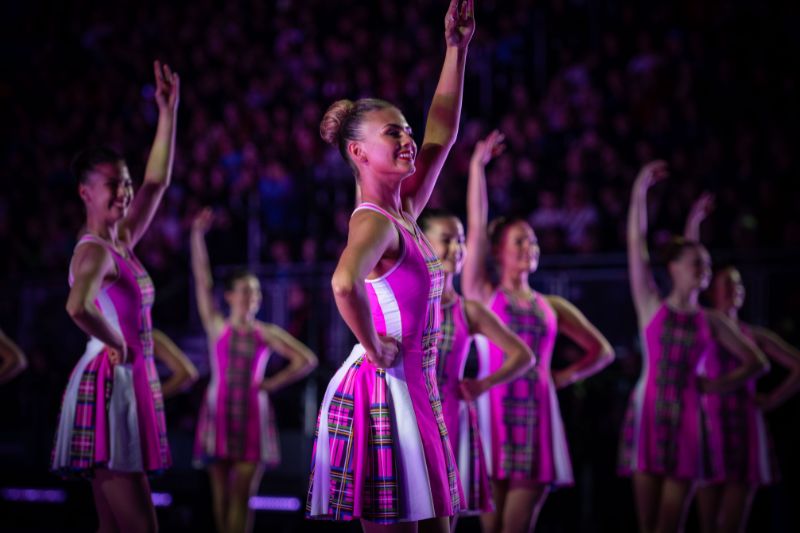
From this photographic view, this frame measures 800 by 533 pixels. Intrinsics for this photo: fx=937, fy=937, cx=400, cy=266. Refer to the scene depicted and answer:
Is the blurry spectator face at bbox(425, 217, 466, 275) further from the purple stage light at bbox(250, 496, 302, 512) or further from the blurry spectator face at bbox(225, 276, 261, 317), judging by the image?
the purple stage light at bbox(250, 496, 302, 512)

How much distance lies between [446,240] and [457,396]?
0.68 meters

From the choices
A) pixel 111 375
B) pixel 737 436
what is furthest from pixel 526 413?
pixel 111 375

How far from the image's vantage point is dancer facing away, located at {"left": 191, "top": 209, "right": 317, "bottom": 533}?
6.35 m

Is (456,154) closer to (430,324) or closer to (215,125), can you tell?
(215,125)

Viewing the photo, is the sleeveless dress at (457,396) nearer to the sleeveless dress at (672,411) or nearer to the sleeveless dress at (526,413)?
the sleeveless dress at (526,413)

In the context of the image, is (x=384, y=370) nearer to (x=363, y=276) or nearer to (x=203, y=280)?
(x=363, y=276)

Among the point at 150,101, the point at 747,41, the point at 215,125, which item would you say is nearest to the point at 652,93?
the point at 747,41

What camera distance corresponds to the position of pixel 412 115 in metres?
8.34

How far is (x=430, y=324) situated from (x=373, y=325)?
0.26 meters

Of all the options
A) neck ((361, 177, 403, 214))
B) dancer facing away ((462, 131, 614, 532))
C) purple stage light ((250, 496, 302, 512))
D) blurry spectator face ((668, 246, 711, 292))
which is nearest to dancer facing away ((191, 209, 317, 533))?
purple stage light ((250, 496, 302, 512))

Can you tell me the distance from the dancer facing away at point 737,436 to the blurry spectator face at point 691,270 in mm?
475

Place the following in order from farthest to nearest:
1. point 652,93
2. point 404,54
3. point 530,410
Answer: point 404,54 < point 652,93 < point 530,410

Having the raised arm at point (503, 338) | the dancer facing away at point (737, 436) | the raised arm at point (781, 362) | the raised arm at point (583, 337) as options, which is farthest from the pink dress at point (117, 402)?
the raised arm at point (781, 362)

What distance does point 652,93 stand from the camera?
8781 mm
